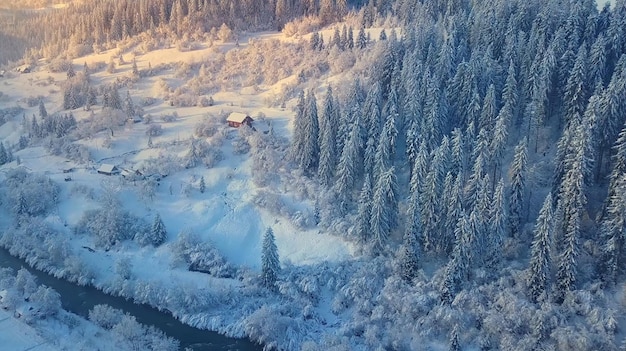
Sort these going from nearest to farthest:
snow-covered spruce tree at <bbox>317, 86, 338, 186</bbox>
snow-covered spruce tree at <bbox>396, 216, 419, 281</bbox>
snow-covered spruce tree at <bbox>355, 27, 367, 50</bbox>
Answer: snow-covered spruce tree at <bbox>396, 216, 419, 281</bbox>, snow-covered spruce tree at <bbox>317, 86, 338, 186</bbox>, snow-covered spruce tree at <bbox>355, 27, 367, 50</bbox>

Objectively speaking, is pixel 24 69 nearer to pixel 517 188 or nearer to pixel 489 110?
pixel 489 110

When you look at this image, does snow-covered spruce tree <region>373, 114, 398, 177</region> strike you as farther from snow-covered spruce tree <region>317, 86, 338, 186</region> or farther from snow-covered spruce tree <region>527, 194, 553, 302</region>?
snow-covered spruce tree <region>527, 194, 553, 302</region>

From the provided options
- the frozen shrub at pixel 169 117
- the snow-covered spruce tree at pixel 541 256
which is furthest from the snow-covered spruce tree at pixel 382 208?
the frozen shrub at pixel 169 117

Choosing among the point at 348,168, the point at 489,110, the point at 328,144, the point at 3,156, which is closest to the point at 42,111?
the point at 3,156

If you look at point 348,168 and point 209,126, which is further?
point 209,126

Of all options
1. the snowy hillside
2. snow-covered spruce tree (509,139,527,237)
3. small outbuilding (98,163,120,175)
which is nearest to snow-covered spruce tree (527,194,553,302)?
the snowy hillside

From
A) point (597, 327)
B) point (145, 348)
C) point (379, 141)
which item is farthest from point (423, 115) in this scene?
point (145, 348)
